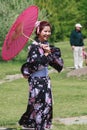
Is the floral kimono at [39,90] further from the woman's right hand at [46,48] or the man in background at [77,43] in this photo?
the man in background at [77,43]

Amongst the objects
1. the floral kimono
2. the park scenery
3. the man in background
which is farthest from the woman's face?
the man in background

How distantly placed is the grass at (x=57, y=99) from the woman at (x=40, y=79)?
0.76m

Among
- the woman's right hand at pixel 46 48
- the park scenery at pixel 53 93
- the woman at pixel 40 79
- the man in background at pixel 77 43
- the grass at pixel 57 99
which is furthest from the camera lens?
the man in background at pixel 77 43

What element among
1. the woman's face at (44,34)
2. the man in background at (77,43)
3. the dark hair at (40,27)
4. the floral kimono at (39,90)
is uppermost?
the dark hair at (40,27)

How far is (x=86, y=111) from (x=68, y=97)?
2428 mm

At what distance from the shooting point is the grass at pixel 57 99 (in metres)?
9.03

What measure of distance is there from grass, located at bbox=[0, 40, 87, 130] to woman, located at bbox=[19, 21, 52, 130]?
760 mm

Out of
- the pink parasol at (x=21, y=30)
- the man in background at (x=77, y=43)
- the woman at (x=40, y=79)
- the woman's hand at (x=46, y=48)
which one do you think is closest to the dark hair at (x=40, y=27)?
the woman at (x=40, y=79)

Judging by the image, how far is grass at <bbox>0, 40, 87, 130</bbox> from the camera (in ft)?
Result: 29.6

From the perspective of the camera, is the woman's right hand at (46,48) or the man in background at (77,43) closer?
the woman's right hand at (46,48)

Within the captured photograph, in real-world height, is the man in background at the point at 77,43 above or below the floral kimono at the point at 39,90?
below

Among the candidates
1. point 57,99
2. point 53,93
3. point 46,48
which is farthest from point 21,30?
point 53,93

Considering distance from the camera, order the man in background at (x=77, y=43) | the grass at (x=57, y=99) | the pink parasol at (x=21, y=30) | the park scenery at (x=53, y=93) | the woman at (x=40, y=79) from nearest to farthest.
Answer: the woman at (x=40, y=79)
the pink parasol at (x=21, y=30)
the park scenery at (x=53, y=93)
the grass at (x=57, y=99)
the man in background at (x=77, y=43)

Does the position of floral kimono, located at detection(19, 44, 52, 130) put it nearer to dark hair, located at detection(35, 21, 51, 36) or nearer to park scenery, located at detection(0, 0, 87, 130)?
dark hair, located at detection(35, 21, 51, 36)
